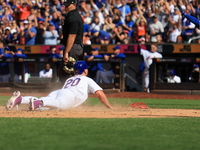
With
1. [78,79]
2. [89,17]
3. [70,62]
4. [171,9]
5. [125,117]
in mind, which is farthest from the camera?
[89,17]

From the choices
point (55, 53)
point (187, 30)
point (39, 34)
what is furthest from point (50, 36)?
point (187, 30)

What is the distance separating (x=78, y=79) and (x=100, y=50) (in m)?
8.26

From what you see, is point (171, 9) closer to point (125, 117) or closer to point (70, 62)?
point (70, 62)

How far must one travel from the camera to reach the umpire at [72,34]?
8.62 meters

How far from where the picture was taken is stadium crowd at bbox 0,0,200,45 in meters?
15.9

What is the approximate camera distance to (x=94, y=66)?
15.7 meters

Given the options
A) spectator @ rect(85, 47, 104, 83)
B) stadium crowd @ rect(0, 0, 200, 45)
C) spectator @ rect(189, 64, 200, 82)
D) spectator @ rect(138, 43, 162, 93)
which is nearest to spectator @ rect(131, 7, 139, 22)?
stadium crowd @ rect(0, 0, 200, 45)

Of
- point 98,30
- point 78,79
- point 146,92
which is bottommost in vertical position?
point 146,92

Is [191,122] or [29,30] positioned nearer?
[191,122]

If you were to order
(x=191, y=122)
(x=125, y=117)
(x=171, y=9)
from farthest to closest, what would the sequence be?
(x=171, y=9) → (x=125, y=117) → (x=191, y=122)

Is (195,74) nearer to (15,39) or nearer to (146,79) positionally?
(146,79)

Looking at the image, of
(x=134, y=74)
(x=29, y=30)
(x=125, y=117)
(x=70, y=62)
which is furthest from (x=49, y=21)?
(x=125, y=117)

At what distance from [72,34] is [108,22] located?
855cm

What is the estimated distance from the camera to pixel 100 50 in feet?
52.9
